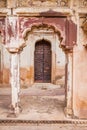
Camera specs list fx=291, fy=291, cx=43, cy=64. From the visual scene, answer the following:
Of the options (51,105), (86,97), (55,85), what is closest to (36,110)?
(51,105)

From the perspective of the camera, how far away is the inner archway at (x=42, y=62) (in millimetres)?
15031

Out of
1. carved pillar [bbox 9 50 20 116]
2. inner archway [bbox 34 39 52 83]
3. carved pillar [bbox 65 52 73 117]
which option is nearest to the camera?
carved pillar [bbox 65 52 73 117]

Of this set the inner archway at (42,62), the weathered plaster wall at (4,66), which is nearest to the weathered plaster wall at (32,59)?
the inner archway at (42,62)

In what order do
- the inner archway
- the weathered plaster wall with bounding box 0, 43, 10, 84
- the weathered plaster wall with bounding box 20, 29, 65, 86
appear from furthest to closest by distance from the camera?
1. the inner archway
2. the weathered plaster wall with bounding box 20, 29, 65, 86
3. the weathered plaster wall with bounding box 0, 43, 10, 84

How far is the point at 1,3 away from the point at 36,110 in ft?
10.9

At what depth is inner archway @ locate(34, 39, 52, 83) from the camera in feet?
49.3

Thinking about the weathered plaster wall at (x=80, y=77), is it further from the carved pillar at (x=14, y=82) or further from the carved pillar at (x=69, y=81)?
the carved pillar at (x=14, y=82)

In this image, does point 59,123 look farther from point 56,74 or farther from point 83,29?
point 56,74

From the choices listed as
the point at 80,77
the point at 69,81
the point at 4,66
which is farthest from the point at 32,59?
the point at 80,77

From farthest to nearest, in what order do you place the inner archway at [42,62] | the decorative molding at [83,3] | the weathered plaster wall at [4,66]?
the inner archway at [42,62] → the weathered plaster wall at [4,66] → the decorative molding at [83,3]

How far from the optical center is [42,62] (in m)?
15.1

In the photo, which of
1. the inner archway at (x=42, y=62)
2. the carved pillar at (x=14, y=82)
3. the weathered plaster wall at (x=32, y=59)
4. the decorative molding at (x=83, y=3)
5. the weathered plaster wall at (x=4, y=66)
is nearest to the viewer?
the decorative molding at (x=83, y=3)

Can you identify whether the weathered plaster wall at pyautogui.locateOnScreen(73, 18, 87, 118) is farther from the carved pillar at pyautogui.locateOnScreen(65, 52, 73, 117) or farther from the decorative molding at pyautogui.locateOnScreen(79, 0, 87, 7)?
the decorative molding at pyautogui.locateOnScreen(79, 0, 87, 7)

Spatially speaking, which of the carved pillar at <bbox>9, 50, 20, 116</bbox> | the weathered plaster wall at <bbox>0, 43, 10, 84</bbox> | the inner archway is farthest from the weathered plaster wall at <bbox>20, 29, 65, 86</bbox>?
the carved pillar at <bbox>9, 50, 20, 116</bbox>
